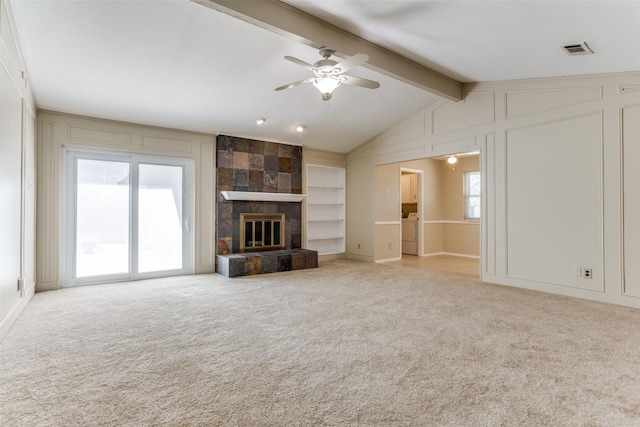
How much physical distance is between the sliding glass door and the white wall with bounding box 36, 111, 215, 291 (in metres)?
0.13

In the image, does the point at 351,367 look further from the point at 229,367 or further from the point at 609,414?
the point at 609,414

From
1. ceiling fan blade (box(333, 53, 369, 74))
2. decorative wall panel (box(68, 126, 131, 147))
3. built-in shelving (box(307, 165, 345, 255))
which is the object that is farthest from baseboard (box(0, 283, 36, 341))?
built-in shelving (box(307, 165, 345, 255))

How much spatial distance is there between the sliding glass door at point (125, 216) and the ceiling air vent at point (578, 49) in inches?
217

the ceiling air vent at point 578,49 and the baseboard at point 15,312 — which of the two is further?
the ceiling air vent at point 578,49

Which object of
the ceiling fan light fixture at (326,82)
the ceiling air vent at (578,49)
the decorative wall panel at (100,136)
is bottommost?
the decorative wall panel at (100,136)

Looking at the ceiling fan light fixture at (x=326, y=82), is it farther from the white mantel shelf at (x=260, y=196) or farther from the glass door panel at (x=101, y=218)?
the glass door panel at (x=101, y=218)

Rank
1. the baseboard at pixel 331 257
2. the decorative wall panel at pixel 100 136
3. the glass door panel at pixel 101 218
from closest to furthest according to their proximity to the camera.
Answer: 1. the decorative wall panel at pixel 100 136
2. the glass door panel at pixel 101 218
3. the baseboard at pixel 331 257

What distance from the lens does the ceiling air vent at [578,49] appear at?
345 centimetres

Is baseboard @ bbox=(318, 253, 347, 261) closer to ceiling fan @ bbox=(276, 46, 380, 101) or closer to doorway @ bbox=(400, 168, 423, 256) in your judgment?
doorway @ bbox=(400, 168, 423, 256)

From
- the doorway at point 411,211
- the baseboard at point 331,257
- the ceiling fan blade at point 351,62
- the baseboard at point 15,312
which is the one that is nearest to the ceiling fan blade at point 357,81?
the ceiling fan blade at point 351,62

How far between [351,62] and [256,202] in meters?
3.89

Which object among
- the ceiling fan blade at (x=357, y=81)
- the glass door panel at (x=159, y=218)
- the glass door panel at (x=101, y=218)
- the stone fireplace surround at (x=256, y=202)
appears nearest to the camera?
the ceiling fan blade at (x=357, y=81)

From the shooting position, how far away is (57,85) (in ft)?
13.6

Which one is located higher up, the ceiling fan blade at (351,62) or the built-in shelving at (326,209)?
the ceiling fan blade at (351,62)
